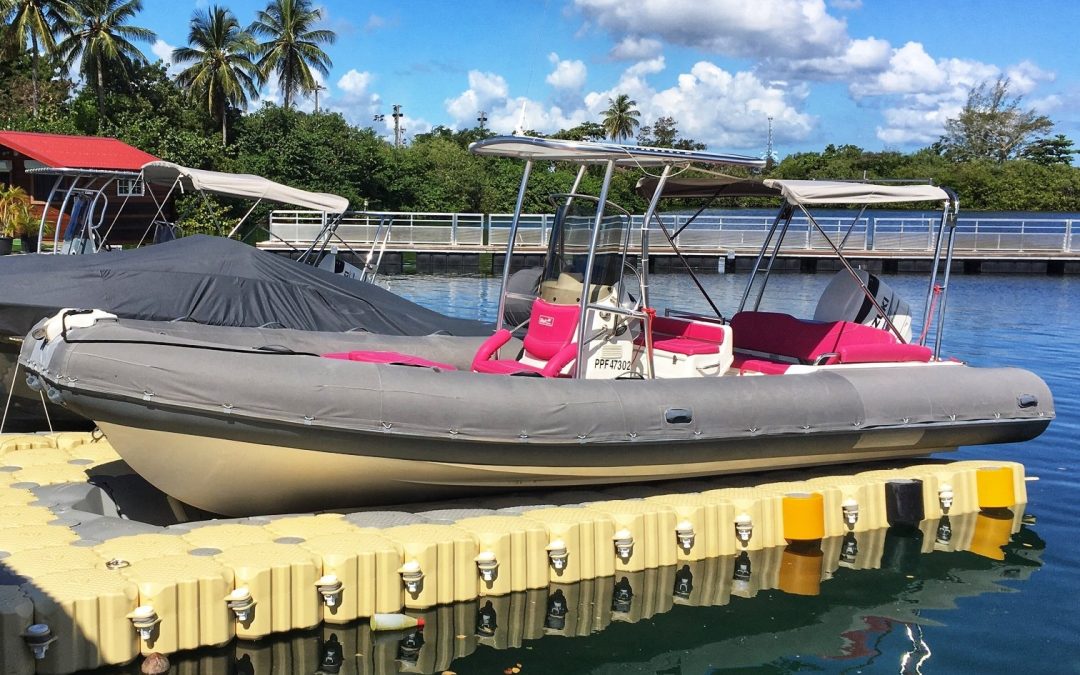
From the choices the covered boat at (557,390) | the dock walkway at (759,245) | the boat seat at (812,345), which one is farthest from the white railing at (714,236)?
the covered boat at (557,390)

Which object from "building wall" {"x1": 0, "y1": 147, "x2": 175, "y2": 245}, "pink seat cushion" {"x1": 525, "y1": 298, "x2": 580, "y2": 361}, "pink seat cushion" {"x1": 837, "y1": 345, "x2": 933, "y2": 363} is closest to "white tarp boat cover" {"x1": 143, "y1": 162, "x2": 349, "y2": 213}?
"pink seat cushion" {"x1": 525, "y1": 298, "x2": 580, "y2": 361}

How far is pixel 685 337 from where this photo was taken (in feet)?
31.0

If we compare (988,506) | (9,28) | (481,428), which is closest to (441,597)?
(481,428)

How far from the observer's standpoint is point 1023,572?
851cm

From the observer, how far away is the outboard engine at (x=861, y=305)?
1002cm

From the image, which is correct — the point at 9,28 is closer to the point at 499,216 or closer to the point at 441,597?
the point at 499,216

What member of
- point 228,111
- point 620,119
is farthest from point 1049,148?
point 228,111

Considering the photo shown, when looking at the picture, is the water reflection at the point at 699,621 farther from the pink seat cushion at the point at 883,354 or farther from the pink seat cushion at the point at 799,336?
the pink seat cushion at the point at 799,336

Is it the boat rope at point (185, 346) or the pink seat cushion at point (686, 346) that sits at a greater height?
the boat rope at point (185, 346)

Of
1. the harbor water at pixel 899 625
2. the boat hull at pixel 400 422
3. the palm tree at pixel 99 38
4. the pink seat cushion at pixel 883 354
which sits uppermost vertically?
the palm tree at pixel 99 38

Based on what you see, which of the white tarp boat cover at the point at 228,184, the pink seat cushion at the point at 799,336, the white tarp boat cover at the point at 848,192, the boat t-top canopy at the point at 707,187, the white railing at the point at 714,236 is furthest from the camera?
the white railing at the point at 714,236

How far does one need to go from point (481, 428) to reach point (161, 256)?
4.83 meters

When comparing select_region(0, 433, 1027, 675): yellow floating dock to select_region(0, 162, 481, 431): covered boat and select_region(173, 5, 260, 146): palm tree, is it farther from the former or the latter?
select_region(173, 5, 260, 146): palm tree

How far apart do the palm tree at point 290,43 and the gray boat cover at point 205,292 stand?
41.6 metres
